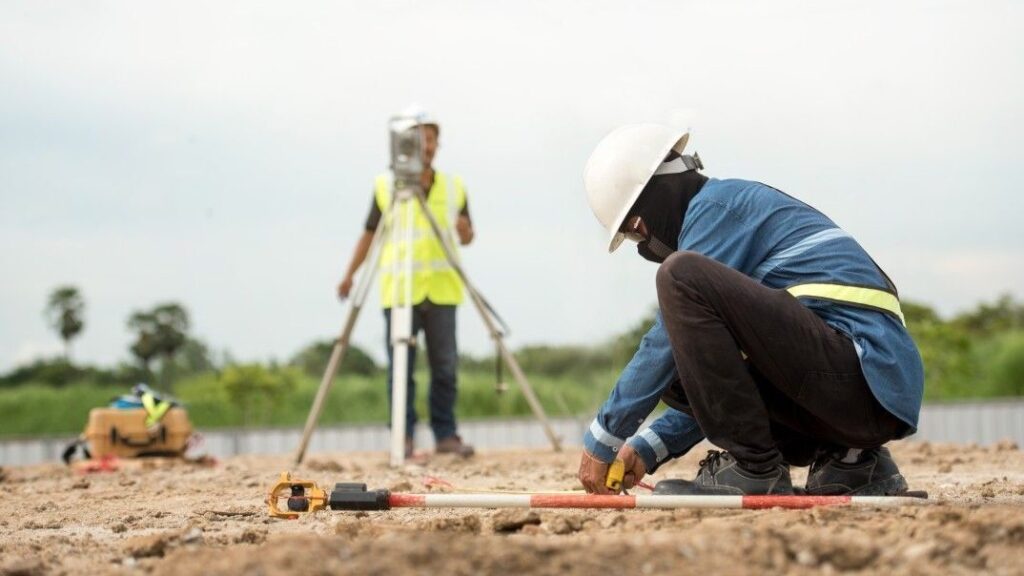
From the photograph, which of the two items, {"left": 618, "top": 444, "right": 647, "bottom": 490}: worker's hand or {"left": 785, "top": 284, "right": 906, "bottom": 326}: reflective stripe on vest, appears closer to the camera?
Answer: {"left": 785, "top": 284, "right": 906, "bottom": 326}: reflective stripe on vest

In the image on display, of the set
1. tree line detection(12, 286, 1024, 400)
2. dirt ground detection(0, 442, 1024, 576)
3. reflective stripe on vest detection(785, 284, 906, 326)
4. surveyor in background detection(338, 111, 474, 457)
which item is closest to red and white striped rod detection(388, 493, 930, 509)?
dirt ground detection(0, 442, 1024, 576)

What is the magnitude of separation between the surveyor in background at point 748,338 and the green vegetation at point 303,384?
40.9 ft

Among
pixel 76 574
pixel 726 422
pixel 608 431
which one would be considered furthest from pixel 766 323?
pixel 76 574

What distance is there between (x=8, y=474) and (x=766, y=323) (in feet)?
21.3

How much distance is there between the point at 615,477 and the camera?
3.97m

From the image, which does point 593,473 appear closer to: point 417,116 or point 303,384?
point 417,116

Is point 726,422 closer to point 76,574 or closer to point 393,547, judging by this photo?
point 393,547

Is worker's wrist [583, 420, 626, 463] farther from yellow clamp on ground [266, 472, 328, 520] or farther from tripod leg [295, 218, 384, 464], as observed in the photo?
tripod leg [295, 218, 384, 464]

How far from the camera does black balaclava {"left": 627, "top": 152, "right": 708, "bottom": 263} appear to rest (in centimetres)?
404

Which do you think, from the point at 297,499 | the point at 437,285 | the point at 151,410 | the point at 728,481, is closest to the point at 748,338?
the point at 728,481

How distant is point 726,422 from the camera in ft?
12.3

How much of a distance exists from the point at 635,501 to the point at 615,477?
1.16 ft

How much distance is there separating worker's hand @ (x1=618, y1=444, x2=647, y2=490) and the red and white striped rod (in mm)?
318

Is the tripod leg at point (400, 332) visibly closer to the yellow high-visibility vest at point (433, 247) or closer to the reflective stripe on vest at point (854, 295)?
the yellow high-visibility vest at point (433, 247)
